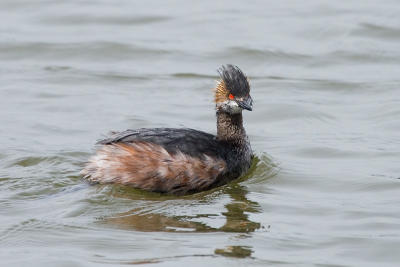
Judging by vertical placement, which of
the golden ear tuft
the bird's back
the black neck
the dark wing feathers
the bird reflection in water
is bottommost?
the bird reflection in water

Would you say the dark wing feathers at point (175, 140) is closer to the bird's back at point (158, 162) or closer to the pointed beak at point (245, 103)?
the bird's back at point (158, 162)

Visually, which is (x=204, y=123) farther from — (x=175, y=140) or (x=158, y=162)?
(x=158, y=162)

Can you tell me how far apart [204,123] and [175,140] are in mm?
2709

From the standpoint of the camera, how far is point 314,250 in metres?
7.08

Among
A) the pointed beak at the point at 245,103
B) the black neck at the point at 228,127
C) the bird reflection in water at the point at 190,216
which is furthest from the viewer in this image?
the black neck at the point at 228,127

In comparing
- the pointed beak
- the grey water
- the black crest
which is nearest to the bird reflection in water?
the grey water

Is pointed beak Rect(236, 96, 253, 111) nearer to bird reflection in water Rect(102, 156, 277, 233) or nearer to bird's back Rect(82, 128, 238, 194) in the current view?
bird's back Rect(82, 128, 238, 194)

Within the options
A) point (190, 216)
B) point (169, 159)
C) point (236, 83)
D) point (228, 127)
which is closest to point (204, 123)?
point (228, 127)

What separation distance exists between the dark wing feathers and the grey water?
0.43 m

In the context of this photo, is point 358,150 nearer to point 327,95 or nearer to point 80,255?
point 327,95

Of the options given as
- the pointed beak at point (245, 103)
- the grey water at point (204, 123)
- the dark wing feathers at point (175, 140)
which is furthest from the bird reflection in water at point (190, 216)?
the pointed beak at point (245, 103)

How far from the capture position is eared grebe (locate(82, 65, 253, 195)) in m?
8.27

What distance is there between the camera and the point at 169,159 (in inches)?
324

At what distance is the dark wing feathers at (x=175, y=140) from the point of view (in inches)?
326
